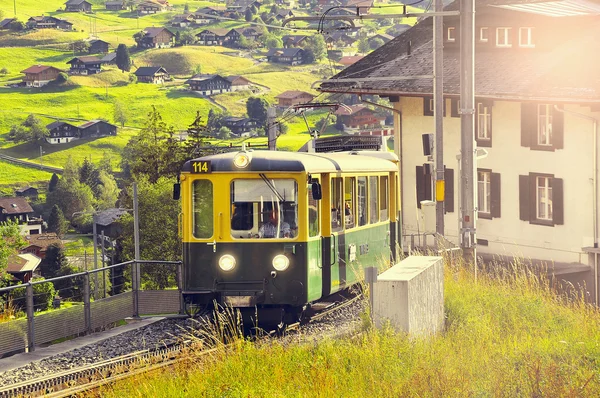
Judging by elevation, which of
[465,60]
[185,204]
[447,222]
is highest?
[465,60]

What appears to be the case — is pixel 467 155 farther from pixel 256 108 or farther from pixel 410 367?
pixel 256 108

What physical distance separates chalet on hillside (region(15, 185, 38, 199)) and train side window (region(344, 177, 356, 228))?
5541 inches

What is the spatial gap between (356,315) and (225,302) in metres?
2.21

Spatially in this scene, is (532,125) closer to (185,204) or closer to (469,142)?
(469,142)

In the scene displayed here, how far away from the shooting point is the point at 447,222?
40750 millimetres

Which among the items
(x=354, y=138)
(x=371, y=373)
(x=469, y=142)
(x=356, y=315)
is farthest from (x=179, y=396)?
(x=354, y=138)

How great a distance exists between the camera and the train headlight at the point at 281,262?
632 inches

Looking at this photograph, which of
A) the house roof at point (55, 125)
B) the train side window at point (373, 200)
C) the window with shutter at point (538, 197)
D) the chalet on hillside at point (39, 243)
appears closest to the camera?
the train side window at point (373, 200)

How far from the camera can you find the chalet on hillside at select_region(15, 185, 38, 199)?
15438cm

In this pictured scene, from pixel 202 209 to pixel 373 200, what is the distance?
4.10 meters

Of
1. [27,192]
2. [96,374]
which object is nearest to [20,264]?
[27,192]

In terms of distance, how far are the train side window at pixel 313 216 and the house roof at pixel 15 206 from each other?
129 m

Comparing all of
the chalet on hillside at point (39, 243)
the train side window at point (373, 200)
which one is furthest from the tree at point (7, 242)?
the chalet on hillside at point (39, 243)

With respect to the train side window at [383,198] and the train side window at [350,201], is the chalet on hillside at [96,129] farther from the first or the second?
the train side window at [350,201]
